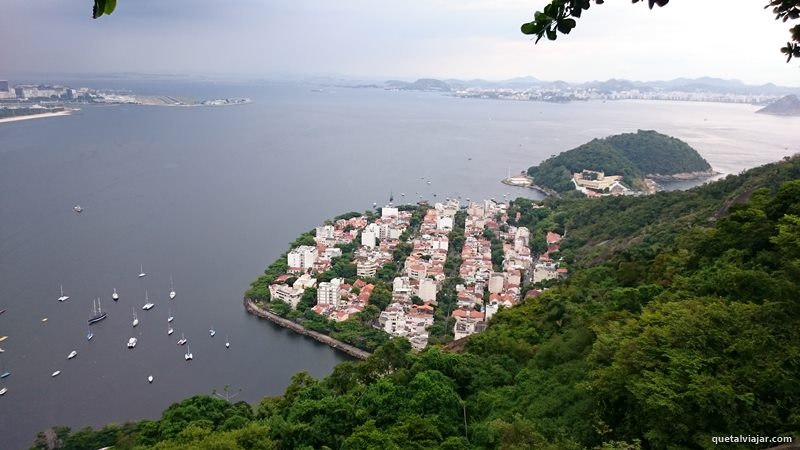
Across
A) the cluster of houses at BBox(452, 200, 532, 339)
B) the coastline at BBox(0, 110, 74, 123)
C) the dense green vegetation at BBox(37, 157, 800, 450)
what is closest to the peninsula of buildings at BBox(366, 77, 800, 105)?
the coastline at BBox(0, 110, 74, 123)

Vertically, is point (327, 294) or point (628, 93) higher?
point (628, 93)

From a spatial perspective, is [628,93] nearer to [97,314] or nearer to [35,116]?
[35,116]

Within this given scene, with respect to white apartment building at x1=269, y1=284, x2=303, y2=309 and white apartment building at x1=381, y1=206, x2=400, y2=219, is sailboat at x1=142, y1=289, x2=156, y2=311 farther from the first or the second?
white apartment building at x1=381, y1=206, x2=400, y2=219

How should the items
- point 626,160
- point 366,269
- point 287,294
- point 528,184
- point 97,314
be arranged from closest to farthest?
point 97,314 → point 287,294 → point 366,269 → point 528,184 → point 626,160

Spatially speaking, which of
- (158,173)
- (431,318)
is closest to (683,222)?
(431,318)

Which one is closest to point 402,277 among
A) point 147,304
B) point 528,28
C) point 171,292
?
point 171,292

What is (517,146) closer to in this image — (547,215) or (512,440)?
(547,215)
